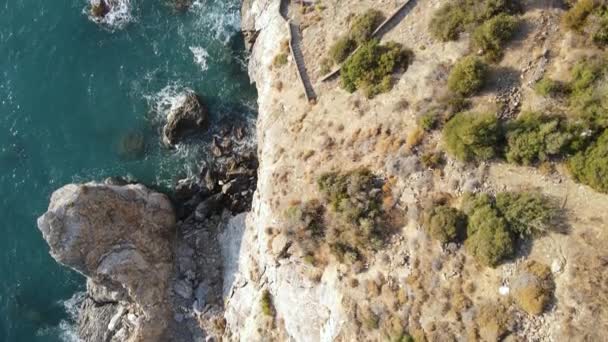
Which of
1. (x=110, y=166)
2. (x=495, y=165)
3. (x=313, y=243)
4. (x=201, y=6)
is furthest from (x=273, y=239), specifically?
(x=201, y=6)

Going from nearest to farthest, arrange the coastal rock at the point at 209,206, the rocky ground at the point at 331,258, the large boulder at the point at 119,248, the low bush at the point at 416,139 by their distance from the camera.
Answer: the rocky ground at the point at 331,258
the low bush at the point at 416,139
the large boulder at the point at 119,248
the coastal rock at the point at 209,206

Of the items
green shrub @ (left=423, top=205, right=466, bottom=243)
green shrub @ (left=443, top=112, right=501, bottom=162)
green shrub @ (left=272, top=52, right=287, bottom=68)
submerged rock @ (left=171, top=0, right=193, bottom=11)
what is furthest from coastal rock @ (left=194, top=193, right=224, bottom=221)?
green shrub @ (left=443, top=112, right=501, bottom=162)

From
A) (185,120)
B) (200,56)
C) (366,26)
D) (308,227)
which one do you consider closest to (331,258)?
(308,227)

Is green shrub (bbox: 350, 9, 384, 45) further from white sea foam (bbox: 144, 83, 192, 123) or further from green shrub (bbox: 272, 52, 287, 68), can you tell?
white sea foam (bbox: 144, 83, 192, 123)

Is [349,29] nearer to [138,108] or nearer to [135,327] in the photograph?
[138,108]

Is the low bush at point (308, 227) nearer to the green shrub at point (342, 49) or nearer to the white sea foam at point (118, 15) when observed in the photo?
the green shrub at point (342, 49)

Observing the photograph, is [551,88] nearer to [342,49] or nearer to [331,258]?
[342,49]

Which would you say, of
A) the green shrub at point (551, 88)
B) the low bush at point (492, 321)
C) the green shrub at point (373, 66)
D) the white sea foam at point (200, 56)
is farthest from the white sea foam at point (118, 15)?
the low bush at point (492, 321)
